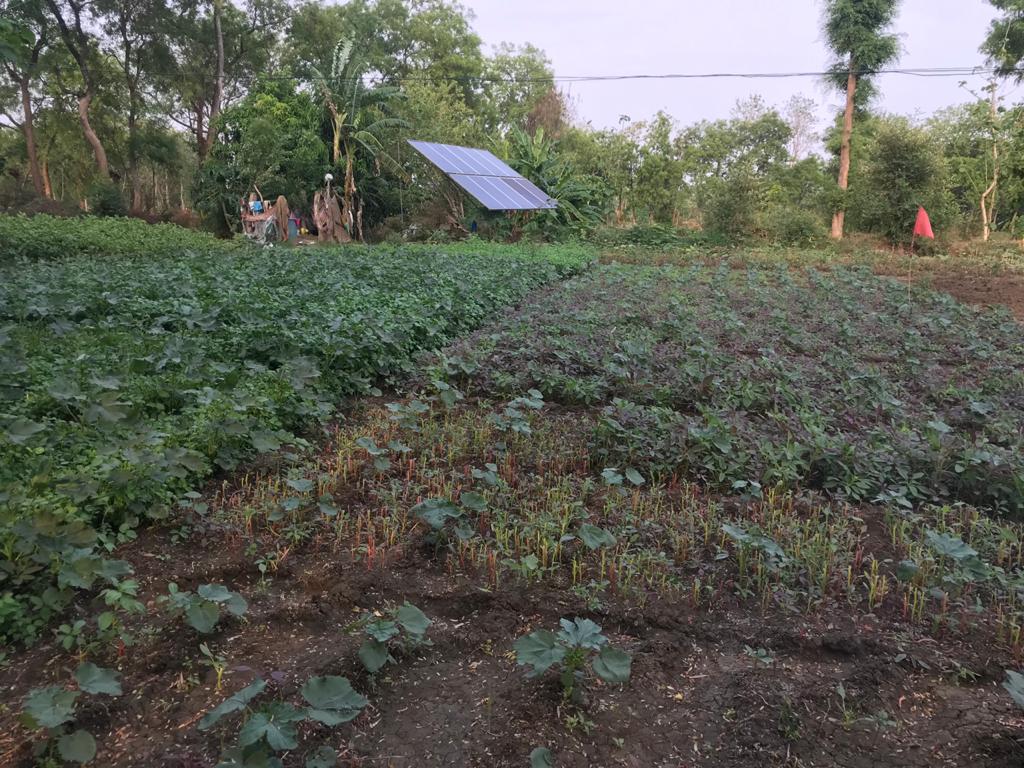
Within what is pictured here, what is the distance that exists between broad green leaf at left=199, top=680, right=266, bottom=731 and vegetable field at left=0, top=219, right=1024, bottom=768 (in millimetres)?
35

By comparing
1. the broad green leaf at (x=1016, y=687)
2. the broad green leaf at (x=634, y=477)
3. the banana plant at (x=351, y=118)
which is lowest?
the broad green leaf at (x=1016, y=687)

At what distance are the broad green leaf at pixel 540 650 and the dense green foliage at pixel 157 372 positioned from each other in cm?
141

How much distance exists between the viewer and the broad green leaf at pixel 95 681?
1.88 meters

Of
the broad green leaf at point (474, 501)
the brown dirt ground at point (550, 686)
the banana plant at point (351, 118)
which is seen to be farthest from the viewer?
the banana plant at point (351, 118)

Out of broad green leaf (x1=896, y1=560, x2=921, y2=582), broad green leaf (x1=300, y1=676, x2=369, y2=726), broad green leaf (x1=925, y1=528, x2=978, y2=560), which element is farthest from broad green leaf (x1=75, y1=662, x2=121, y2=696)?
broad green leaf (x1=925, y1=528, x2=978, y2=560)

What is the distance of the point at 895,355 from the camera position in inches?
266

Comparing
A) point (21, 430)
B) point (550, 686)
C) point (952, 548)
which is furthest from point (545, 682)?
point (21, 430)

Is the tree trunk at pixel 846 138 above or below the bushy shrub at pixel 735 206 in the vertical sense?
above

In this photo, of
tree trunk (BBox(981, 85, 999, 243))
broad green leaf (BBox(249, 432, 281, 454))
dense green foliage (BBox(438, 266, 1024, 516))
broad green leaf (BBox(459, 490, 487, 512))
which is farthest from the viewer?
tree trunk (BBox(981, 85, 999, 243))

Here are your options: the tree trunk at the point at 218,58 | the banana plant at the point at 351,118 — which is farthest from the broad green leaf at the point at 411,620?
the tree trunk at the point at 218,58

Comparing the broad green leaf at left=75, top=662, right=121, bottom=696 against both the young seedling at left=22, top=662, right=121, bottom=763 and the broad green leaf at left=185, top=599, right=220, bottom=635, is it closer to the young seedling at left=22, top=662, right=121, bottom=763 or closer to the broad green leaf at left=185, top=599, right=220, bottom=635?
the young seedling at left=22, top=662, right=121, bottom=763

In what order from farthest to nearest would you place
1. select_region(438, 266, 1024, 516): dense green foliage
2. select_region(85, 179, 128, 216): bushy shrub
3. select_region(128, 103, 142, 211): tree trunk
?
1. select_region(128, 103, 142, 211): tree trunk
2. select_region(85, 179, 128, 216): bushy shrub
3. select_region(438, 266, 1024, 516): dense green foliage

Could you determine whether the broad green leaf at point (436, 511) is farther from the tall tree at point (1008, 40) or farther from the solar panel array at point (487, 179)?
the tall tree at point (1008, 40)

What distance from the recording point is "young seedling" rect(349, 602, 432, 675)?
220 centimetres
